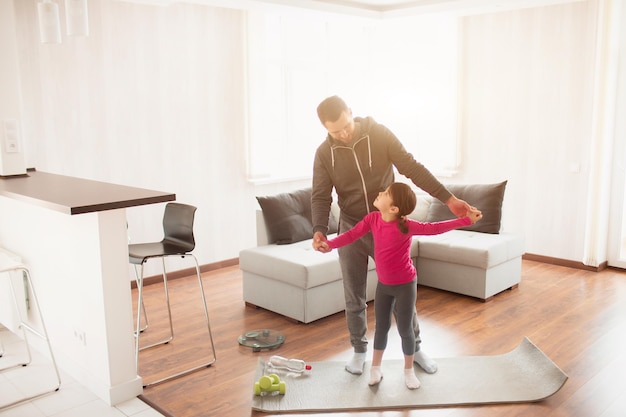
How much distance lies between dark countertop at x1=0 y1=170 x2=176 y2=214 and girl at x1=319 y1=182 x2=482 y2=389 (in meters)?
0.98

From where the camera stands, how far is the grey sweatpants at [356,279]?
10.9 feet

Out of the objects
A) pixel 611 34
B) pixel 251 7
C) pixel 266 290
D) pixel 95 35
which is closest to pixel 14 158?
pixel 95 35

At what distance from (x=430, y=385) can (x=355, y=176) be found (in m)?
1.23

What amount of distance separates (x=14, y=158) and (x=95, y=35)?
1397 millimetres

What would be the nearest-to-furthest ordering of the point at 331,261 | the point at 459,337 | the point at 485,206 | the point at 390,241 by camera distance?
the point at 390,241, the point at 459,337, the point at 331,261, the point at 485,206

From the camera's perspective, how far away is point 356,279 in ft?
11.0

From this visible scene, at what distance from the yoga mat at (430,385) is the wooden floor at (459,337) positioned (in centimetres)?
7

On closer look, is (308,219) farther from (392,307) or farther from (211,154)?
(392,307)

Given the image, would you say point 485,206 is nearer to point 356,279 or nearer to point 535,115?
point 535,115

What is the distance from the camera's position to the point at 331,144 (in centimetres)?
329

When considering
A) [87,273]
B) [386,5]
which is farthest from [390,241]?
[386,5]

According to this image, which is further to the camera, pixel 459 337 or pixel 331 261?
pixel 331 261

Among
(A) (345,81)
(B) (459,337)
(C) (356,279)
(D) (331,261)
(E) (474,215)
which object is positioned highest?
(A) (345,81)

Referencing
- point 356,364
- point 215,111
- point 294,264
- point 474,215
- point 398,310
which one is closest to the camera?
point 474,215
